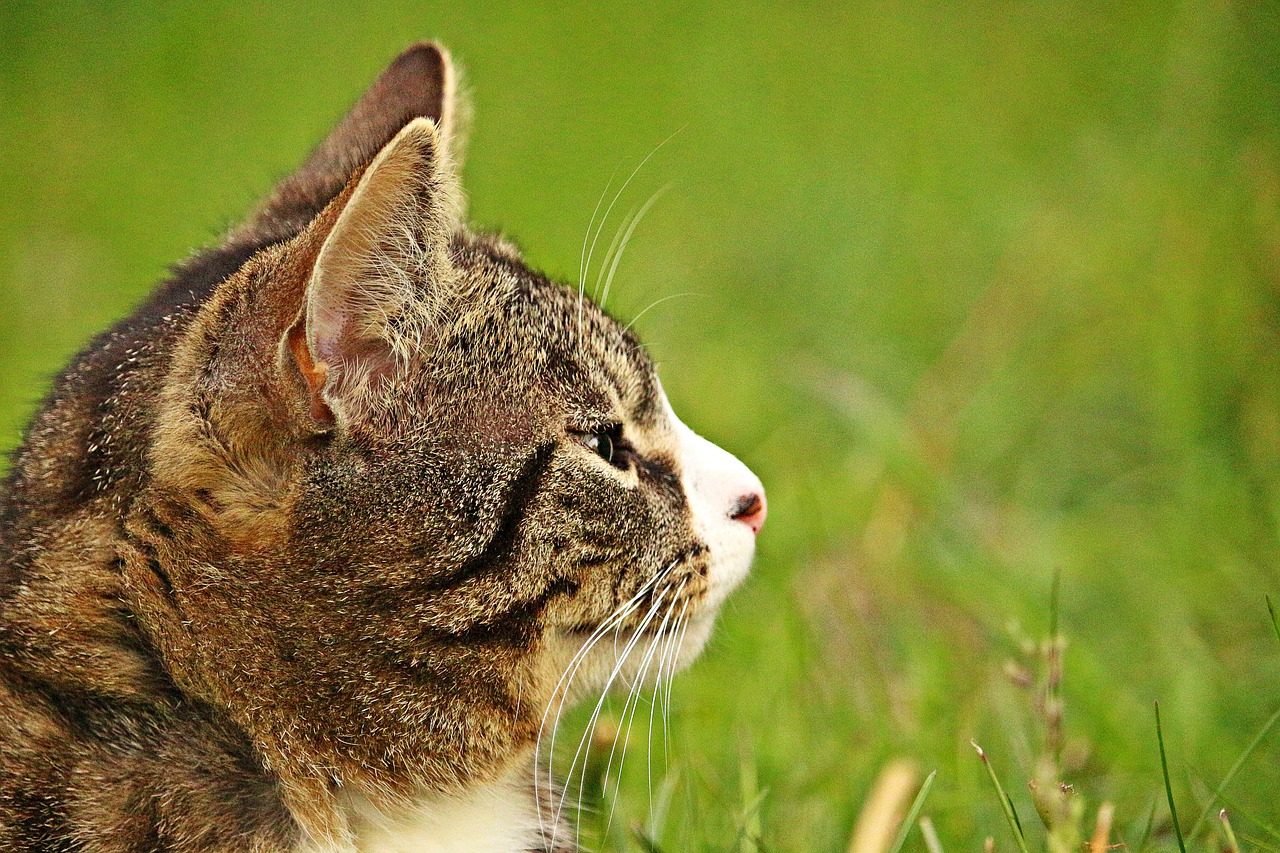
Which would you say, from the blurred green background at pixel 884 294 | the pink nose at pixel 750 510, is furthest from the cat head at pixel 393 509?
the blurred green background at pixel 884 294

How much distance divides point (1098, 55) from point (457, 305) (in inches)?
276

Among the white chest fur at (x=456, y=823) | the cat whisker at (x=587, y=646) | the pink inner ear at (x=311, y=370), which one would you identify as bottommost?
the white chest fur at (x=456, y=823)

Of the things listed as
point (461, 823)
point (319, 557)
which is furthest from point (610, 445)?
point (461, 823)

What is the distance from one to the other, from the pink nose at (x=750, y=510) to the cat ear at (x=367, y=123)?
2.88ft

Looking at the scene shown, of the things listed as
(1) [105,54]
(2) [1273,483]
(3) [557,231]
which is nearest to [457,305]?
(2) [1273,483]

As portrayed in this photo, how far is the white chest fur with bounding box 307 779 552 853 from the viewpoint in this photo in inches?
81.4

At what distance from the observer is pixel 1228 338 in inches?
158

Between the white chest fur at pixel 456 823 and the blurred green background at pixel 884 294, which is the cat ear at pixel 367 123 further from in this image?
the white chest fur at pixel 456 823

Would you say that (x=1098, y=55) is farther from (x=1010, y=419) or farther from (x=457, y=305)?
(x=457, y=305)

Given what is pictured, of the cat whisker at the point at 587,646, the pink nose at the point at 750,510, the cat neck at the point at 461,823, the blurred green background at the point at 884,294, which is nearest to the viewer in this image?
the cat neck at the point at 461,823

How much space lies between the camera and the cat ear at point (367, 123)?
250 centimetres

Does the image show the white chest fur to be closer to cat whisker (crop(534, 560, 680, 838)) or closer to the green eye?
cat whisker (crop(534, 560, 680, 838))

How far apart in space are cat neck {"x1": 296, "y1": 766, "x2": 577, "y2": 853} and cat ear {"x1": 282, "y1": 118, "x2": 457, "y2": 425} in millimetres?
652

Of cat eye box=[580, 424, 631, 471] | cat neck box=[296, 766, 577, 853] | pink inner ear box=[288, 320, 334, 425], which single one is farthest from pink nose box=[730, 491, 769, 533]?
pink inner ear box=[288, 320, 334, 425]
